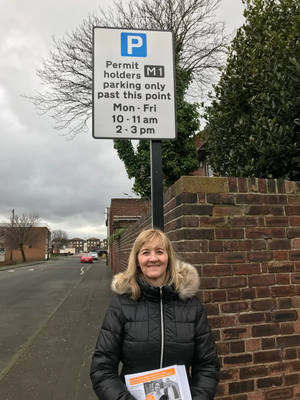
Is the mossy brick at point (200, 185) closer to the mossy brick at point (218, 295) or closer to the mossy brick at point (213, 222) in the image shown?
the mossy brick at point (213, 222)

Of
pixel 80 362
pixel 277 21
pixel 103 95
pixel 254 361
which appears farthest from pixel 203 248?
pixel 277 21

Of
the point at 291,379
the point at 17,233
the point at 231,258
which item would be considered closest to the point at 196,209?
the point at 231,258

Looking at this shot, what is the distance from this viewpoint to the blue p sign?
8.36 feet

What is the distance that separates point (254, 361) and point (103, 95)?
8.14 ft

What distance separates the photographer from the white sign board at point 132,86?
245cm

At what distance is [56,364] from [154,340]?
143 inches

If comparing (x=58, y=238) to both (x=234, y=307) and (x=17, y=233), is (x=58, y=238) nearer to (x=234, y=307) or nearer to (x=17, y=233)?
(x=17, y=233)

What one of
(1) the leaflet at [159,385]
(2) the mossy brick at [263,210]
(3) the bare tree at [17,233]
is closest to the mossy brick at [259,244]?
(2) the mossy brick at [263,210]

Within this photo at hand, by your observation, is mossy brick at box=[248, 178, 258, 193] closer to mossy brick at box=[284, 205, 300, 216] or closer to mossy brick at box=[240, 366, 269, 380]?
mossy brick at box=[284, 205, 300, 216]

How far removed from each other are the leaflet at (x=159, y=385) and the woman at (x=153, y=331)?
0.16 ft

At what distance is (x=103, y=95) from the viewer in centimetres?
246

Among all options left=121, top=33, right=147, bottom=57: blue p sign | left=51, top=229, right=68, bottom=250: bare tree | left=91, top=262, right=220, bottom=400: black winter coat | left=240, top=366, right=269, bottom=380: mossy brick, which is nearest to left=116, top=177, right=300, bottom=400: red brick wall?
left=240, top=366, right=269, bottom=380: mossy brick

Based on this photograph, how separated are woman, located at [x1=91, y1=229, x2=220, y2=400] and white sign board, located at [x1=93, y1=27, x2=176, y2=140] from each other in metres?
1.06

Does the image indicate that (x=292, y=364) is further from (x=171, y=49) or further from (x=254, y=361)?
(x=171, y=49)
